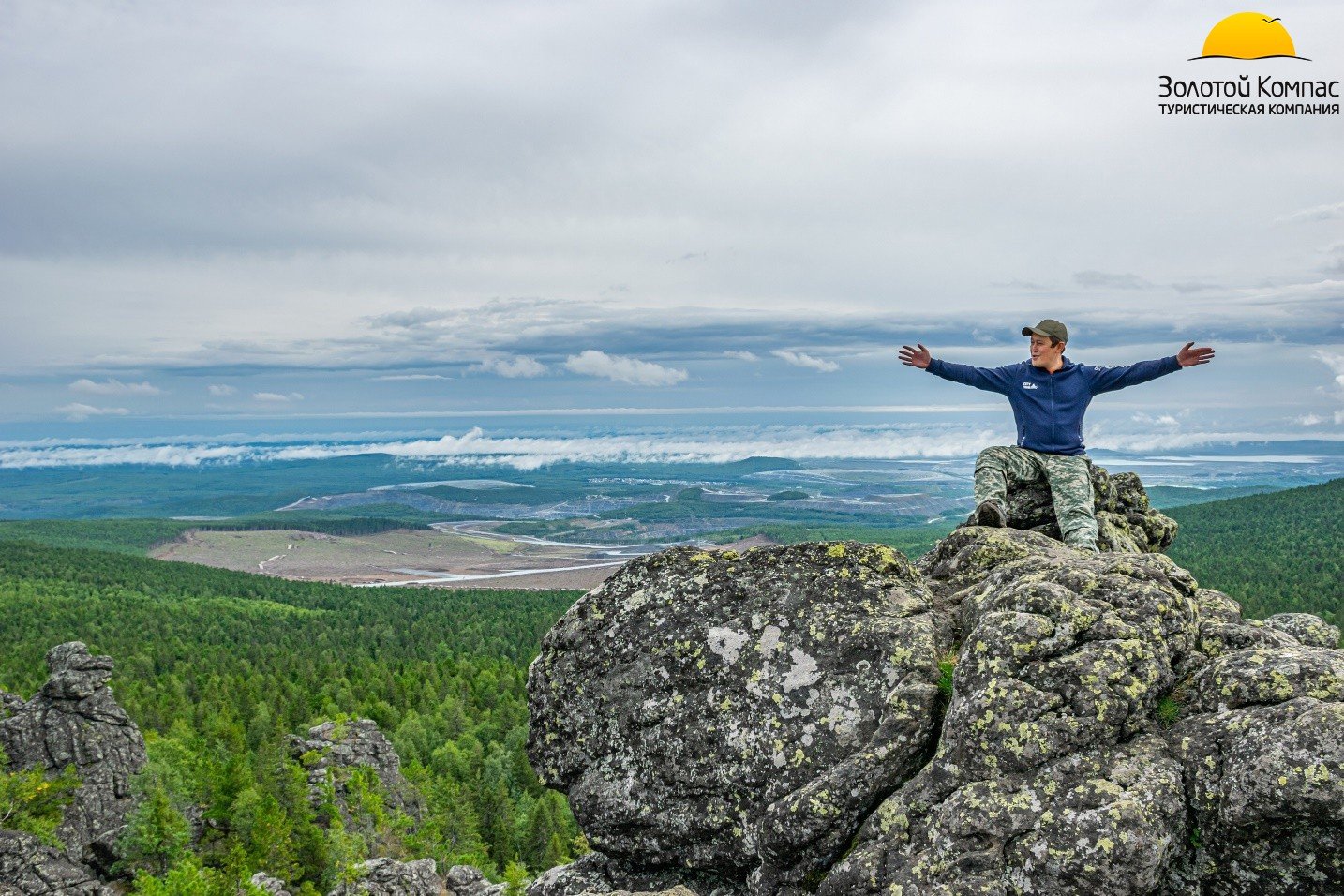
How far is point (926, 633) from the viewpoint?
1280 cm

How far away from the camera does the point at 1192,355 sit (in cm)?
1720

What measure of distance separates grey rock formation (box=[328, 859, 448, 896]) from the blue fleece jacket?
4484 centimetres

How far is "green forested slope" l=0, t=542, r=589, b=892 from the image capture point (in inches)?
2790

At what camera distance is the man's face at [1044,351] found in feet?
61.1

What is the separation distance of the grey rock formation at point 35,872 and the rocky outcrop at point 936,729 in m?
48.2

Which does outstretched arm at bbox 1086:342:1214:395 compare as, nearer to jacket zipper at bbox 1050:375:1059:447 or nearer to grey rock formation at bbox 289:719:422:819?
jacket zipper at bbox 1050:375:1059:447

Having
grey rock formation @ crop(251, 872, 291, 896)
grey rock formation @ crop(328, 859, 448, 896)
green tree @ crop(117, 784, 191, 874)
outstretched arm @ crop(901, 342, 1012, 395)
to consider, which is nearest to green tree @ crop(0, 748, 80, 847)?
green tree @ crop(117, 784, 191, 874)

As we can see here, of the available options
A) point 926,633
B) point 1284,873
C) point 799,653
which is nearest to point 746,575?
point 799,653

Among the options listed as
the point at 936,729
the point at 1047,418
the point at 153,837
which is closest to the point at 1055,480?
the point at 1047,418

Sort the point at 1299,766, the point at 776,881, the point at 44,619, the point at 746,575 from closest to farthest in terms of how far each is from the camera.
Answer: the point at 1299,766
the point at 776,881
the point at 746,575
the point at 44,619

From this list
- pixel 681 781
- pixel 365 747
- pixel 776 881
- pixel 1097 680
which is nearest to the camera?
pixel 1097 680

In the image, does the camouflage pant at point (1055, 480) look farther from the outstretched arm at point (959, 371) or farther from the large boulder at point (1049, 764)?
the large boulder at point (1049, 764)

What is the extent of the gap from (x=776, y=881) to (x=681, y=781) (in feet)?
6.20

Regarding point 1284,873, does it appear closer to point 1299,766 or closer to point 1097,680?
point 1299,766
